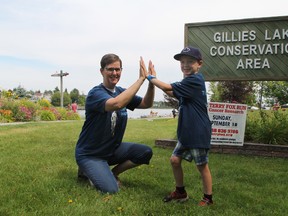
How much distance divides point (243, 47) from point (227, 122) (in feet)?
5.73

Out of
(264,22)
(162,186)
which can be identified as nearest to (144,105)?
(162,186)

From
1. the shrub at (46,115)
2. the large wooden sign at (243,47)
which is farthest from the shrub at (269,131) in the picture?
the shrub at (46,115)

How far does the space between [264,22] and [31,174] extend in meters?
5.70

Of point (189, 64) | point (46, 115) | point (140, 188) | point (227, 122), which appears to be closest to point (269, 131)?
point (227, 122)

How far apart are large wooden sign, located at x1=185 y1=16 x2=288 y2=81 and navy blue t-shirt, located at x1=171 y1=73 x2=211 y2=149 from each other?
4239mm

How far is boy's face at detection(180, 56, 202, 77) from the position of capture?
11.9ft

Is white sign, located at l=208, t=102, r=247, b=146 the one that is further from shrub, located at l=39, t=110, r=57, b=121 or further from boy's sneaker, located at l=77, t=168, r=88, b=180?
shrub, located at l=39, t=110, r=57, b=121

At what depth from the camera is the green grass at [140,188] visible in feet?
11.2

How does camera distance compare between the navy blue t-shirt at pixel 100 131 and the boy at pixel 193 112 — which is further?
the navy blue t-shirt at pixel 100 131

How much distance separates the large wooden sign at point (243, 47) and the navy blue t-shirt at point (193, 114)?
13.9ft

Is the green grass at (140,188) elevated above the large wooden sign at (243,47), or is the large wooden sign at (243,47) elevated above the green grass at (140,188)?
the large wooden sign at (243,47)

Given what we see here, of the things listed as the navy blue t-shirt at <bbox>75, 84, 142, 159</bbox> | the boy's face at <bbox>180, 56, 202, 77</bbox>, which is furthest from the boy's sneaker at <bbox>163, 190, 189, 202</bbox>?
the boy's face at <bbox>180, 56, 202, 77</bbox>

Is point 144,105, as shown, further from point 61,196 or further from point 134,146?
point 61,196

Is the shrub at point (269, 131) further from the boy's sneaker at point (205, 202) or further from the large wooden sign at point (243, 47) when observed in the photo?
the boy's sneaker at point (205, 202)
